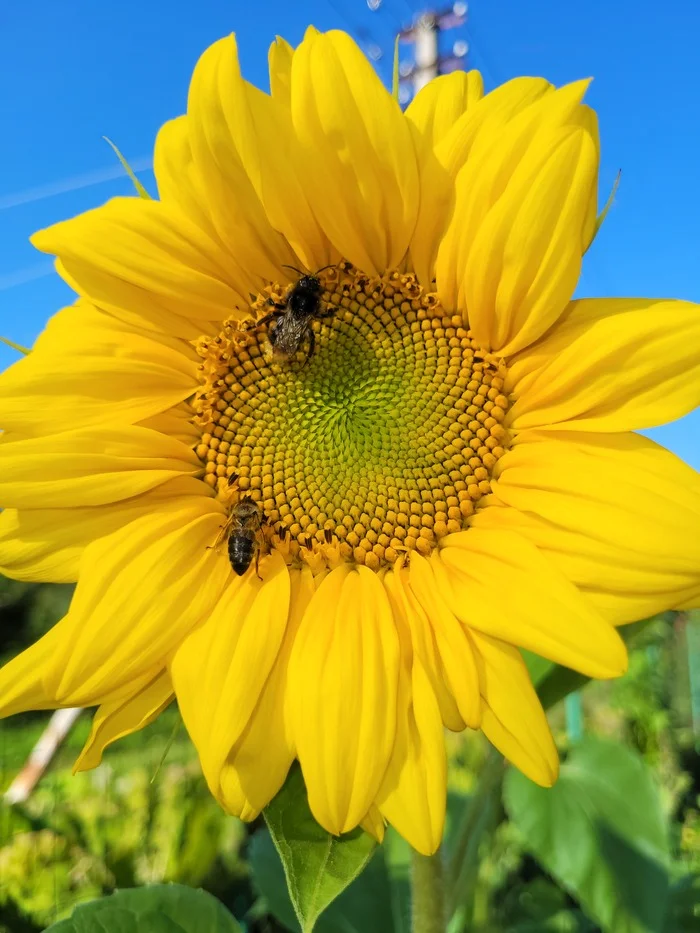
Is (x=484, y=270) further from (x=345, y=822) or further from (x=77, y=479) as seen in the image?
(x=345, y=822)

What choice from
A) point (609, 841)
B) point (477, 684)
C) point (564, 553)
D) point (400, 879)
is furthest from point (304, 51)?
point (400, 879)

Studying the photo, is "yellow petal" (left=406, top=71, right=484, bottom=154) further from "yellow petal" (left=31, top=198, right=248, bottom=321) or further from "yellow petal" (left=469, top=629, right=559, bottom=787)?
"yellow petal" (left=469, top=629, right=559, bottom=787)

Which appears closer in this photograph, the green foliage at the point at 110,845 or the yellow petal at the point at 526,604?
the yellow petal at the point at 526,604

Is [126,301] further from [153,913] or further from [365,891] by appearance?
[365,891]

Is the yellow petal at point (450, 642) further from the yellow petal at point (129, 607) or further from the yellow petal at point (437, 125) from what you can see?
the yellow petal at point (437, 125)

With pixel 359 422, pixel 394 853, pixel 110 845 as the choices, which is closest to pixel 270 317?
pixel 359 422

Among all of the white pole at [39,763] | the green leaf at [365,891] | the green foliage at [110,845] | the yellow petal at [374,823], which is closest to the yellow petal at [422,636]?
the yellow petal at [374,823]
